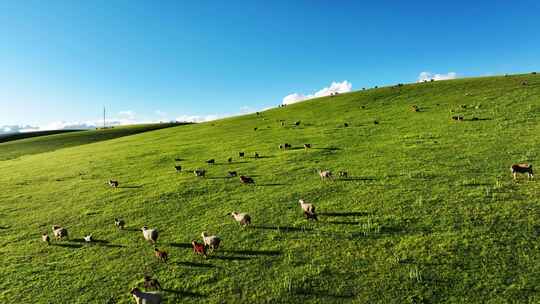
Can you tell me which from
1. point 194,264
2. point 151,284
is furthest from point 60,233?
point 194,264

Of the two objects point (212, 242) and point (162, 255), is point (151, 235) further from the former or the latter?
point (212, 242)

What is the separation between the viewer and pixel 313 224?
1627cm

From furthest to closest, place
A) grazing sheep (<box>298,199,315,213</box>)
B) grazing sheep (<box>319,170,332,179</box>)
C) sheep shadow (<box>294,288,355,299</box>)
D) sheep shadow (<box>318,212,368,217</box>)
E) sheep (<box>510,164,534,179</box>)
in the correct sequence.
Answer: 1. grazing sheep (<box>319,170,332,179</box>)
2. sheep (<box>510,164,534,179</box>)
3. grazing sheep (<box>298,199,315,213</box>)
4. sheep shadow (<box>318,212,368,217</box>)
5. sheep shadow (<box>294,288,355,299</box>)

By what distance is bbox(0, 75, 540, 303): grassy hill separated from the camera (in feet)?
37.8

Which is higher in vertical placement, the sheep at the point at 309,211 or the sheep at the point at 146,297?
the sheep at the point at 309,211

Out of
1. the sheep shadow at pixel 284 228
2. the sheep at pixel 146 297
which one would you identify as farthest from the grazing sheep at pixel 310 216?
the sheep at pixel 146 297

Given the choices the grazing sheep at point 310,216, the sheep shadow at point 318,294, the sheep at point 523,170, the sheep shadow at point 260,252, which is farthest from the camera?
the sheep at point 523,170

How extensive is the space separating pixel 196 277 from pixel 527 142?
27951 millimetres

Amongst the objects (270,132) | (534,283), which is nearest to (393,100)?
(270,132)

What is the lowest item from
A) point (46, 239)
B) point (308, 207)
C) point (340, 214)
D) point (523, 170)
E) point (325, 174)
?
point (46, 239)

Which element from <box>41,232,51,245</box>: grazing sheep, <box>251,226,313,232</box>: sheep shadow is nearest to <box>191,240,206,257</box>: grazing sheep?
<box>251,226,313,232</box>: sheep shadow

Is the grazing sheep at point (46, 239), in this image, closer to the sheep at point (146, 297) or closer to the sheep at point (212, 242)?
the sheep at point (212, 242)

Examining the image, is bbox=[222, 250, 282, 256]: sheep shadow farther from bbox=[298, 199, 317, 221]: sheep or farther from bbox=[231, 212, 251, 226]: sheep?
bbox=[298, 199, 317, 221]: sheep

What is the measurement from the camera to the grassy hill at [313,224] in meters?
11.5
